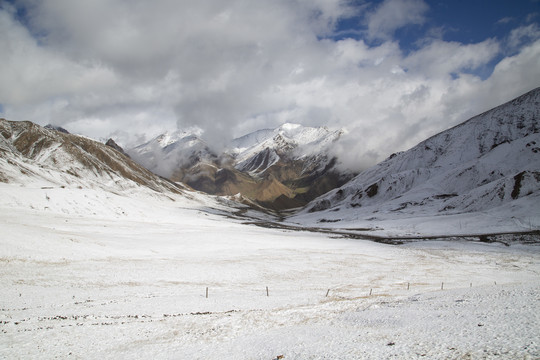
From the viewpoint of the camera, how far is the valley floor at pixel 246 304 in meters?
11.9

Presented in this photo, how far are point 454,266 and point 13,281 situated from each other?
162ft

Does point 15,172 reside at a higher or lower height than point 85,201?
higher

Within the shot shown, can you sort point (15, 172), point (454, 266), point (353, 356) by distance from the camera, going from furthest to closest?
point (15, 172) < point (454, 266) < point (353, 356)

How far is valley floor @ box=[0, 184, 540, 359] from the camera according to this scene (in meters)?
11.9

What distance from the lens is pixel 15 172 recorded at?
144 m

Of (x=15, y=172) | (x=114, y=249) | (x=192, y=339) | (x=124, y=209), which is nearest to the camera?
(x=192, y=339)

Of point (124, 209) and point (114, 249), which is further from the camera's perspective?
point (124, 209)

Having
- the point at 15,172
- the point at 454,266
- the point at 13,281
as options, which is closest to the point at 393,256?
the point at 454,266

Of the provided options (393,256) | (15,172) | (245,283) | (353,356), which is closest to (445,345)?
(353,356)

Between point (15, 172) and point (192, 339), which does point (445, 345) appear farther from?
point (15, 172)

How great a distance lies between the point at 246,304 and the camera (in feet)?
67.9

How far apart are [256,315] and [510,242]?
74.1m

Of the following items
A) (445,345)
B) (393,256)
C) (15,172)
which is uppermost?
(15,172)

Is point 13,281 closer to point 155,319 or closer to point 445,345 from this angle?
point 155,319
